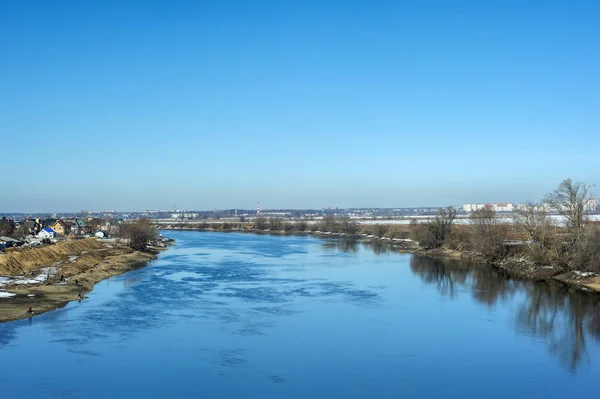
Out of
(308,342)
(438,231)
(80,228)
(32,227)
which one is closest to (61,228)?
(32,227)

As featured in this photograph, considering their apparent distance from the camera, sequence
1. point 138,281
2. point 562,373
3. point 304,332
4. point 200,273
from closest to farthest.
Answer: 1. point 562,373
2. point 304,332
3. point 138,281
4. point 200,273

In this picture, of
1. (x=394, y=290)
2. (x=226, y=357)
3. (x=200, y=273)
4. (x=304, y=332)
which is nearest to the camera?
(x=226, y=357)

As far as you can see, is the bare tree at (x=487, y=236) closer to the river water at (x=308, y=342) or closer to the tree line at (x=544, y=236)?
the tree line at (x=544, y=236)

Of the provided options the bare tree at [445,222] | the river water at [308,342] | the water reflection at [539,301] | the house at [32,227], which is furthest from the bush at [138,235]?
the bare tree at [445,222]

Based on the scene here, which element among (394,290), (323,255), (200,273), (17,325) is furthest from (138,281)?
(323,255)

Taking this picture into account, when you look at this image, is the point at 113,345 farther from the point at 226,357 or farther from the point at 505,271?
the point at 505,271

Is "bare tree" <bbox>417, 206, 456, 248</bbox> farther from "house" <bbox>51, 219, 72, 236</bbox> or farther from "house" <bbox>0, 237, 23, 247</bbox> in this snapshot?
"house" <bbox>51, 219, 72, 236</bbox>

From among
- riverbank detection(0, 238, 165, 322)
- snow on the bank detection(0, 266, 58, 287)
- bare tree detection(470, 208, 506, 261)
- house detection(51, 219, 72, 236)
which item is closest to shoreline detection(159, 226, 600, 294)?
bare tree detection(470, 208, 506, 261)
